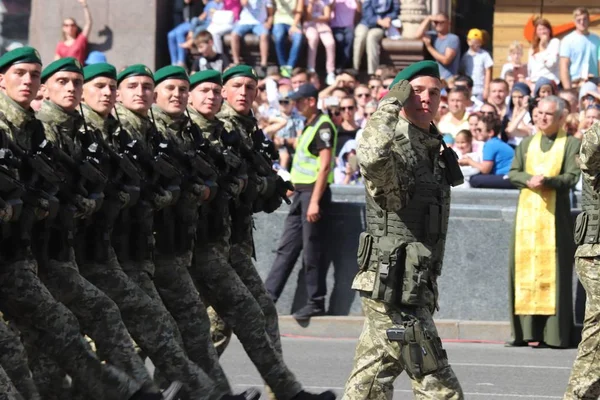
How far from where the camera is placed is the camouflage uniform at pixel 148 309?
8.85 metres

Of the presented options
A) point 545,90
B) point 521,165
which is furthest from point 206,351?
point 545,90

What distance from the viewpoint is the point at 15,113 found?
8.34 metres

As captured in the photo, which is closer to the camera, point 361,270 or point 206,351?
point 361,270

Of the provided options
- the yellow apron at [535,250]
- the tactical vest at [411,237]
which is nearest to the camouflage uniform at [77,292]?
the tactical vest at [411,237]

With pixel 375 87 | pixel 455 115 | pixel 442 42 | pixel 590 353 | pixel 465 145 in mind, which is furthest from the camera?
pixel 442 42

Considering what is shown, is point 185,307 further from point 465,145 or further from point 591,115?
point 465,145

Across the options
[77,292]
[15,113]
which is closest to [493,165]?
[77,292]

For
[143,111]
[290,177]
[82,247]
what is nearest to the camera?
[82,247]

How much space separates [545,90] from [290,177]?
2.67 m

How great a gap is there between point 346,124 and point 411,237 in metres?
7.78

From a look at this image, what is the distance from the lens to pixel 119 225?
911 cm

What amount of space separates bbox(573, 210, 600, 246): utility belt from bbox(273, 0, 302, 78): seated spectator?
30.1ft

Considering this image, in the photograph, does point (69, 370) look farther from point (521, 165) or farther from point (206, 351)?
point (521, 165)

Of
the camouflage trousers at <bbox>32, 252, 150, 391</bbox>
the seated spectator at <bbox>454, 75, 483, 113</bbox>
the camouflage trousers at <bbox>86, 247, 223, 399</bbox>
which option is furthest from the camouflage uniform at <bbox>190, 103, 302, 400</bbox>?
the seated spectator at <bbox>454, 75, 483, 113</bbox>
